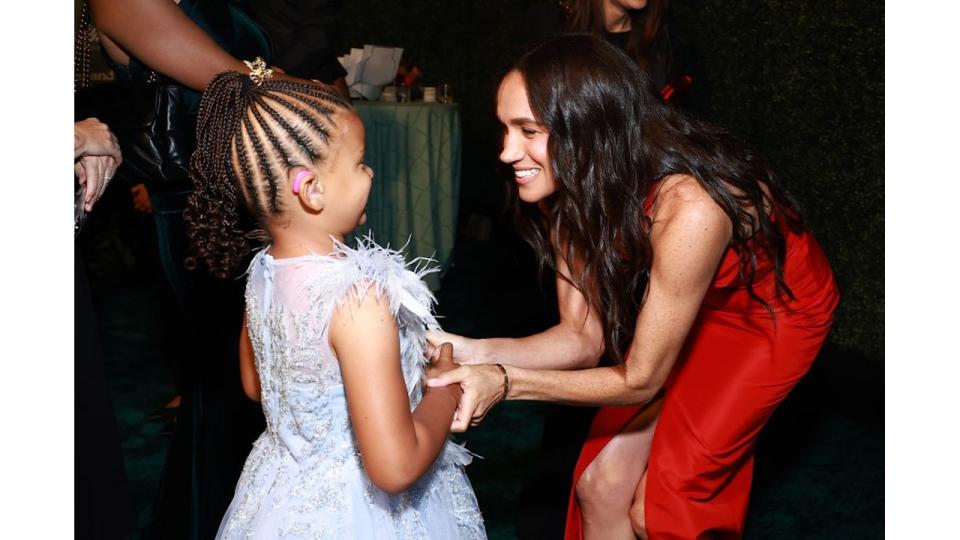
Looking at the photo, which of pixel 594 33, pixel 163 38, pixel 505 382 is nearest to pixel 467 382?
pixel 505 382

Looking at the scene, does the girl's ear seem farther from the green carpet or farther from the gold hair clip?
the green carpet

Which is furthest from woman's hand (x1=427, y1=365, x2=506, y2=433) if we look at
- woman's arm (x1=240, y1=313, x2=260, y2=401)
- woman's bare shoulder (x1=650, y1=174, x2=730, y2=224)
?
woman's bare shoulder (x1=650, y1=174, x2=730, y2=224)

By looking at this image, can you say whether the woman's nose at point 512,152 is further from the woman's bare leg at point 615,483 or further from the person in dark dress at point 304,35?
the person in dark dress at point 304,35

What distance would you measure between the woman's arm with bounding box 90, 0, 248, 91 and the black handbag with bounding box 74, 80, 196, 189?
66 millimetres

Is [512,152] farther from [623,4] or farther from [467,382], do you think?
[623,4]

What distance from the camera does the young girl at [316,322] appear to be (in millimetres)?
1373

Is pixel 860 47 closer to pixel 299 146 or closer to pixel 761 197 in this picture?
pixel 761 197

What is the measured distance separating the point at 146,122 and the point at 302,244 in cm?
55

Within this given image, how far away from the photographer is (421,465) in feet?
4.63

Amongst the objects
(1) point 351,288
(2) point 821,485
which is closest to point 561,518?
(2) point 821,485

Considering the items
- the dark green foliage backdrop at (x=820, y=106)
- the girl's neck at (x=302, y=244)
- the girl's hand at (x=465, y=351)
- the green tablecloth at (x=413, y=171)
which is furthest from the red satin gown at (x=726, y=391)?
the green tablecloth at (x=413, y=171)

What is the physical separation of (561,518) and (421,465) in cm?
124

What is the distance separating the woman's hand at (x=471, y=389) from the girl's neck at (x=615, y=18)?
1.55m

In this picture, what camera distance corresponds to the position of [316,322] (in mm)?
1409
